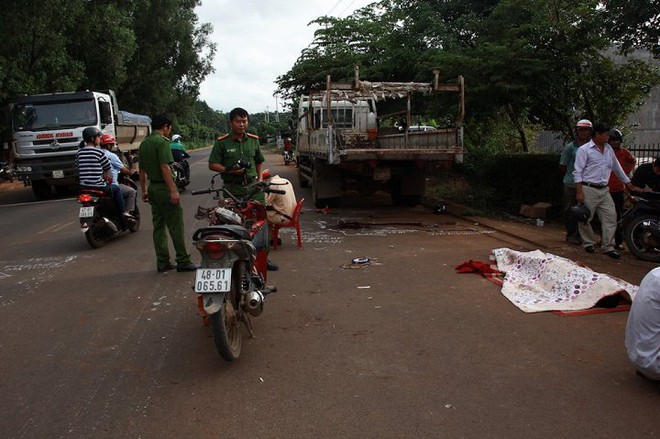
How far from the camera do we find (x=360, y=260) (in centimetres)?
673

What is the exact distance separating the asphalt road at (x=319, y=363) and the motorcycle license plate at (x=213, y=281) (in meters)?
0.58

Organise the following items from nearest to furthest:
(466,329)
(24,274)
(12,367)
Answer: (12,367) → (466,329) → (24,274)

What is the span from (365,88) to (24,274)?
6603mm

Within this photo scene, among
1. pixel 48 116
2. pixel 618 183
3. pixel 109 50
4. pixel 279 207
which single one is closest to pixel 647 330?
pixel 618 183

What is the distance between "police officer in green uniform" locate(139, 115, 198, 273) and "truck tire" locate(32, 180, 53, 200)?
10.5 meters

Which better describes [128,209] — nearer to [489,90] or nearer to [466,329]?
[466,329]

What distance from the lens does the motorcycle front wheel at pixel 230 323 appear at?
3531mm

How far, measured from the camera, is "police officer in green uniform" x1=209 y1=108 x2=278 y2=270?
5422 mm

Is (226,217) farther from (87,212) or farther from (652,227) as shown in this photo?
(652,227)

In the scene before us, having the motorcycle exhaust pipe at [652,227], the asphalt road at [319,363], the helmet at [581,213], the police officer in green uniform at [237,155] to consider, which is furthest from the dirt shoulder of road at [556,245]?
the police officer in green uniform at [237,155]

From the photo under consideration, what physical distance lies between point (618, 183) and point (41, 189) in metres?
14.3

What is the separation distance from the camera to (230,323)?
150 inches

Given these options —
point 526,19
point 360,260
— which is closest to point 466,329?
point 360,260

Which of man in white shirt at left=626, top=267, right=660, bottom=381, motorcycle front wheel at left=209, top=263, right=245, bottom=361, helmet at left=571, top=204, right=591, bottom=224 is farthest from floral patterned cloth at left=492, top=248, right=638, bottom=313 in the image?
motorcycle front wheel at left=209, top=263, right=245, bottom=361
